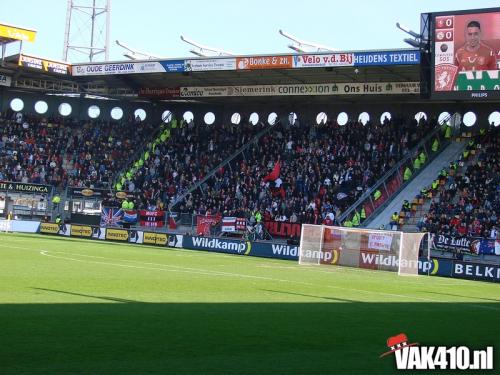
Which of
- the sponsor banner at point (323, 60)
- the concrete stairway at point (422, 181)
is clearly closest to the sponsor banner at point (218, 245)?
the concrete stairway at point (422, 181)

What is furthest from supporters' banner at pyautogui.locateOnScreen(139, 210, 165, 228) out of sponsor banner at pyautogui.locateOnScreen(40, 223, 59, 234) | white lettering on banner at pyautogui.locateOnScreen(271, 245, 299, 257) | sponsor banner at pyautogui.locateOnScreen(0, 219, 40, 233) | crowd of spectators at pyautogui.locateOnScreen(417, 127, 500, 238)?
crowd of spectators at pyautogui.locateOnScreen(417, 127, 500, 238)

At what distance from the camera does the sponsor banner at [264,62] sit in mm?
45406

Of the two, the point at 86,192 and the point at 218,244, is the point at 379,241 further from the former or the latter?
the point at 86,192

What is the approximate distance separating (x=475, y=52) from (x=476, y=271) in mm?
11831

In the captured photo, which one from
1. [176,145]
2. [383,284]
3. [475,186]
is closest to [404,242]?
[383,284]

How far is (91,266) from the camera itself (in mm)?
26500

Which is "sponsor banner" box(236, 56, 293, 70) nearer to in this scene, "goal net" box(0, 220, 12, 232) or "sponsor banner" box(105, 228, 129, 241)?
"sponsor banner" box(105, 228, 129, 241)

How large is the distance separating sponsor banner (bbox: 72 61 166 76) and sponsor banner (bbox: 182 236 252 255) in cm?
1161

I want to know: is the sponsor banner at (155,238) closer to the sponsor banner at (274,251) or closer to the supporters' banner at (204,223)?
the supporters' banner at (204,223)

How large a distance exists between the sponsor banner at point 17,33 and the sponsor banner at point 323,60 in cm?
1795

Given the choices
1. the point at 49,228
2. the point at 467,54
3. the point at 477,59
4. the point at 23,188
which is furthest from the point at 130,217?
the point at 477,59

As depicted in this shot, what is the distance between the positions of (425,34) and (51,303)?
29.7m

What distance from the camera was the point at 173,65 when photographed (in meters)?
49.1

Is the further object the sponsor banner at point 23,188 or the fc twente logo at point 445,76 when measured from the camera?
the sponsor banner at point 23,188
